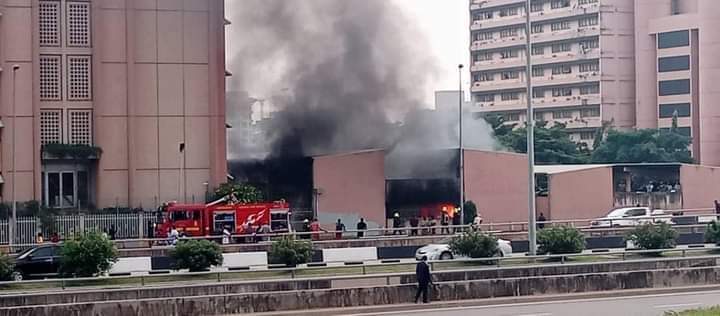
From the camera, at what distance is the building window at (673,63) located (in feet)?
300

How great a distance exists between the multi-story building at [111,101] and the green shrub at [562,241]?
2455cm

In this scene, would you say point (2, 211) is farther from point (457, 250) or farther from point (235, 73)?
point (457, 250)

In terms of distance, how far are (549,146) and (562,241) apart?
5558 centimetres

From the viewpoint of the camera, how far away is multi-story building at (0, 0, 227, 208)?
5288 cm

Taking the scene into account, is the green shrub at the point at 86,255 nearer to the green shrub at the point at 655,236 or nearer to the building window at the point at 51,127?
the green shrub at the point at 655,236

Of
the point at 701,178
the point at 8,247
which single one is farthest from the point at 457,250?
the point at 701,178

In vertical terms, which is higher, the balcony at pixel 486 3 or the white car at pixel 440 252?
the balcony at pixel 486 3

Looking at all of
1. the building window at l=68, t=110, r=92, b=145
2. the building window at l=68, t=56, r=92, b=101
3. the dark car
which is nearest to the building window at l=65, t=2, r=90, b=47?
the building window at l=68, t=56, r=92, b=101

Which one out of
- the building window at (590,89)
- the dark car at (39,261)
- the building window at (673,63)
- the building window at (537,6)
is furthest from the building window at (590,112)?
the dark car at (39,261)

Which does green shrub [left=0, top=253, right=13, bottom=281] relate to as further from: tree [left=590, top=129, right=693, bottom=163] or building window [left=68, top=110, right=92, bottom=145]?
tree [left=590, top=129, right=693, bottom=163]

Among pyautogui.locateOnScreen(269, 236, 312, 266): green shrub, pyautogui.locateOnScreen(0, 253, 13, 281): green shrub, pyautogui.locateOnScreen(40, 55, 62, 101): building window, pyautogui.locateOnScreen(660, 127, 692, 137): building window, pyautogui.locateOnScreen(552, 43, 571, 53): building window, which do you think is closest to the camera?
pyautogui.locateOnScreen(0, 253, 13, 281): green shrub

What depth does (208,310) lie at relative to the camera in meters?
25.0

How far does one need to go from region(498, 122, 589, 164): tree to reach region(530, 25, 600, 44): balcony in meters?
10.1

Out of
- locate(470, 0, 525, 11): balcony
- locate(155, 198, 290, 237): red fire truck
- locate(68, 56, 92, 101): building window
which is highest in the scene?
locate(470, 0, 525, 11): balcony
